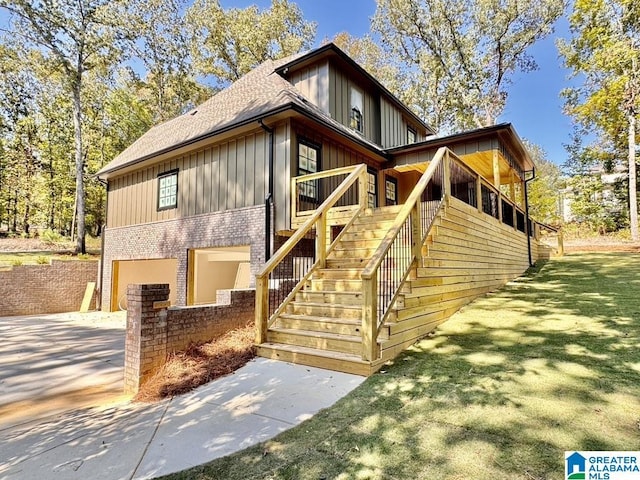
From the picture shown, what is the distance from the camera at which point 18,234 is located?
20.8 m

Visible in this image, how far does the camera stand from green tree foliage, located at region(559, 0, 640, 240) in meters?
15.5

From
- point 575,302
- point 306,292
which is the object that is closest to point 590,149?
point 575,302

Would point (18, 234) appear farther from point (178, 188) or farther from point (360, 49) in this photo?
point (360, 49)

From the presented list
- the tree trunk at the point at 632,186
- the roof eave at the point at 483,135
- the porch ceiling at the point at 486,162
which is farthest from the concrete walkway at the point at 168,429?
the tree trunk at the point at 632,186

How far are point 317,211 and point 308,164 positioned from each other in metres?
2.76

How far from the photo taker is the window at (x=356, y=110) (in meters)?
11.2

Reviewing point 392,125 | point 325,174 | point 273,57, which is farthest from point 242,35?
point 325,174

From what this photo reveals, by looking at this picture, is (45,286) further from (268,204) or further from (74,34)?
(74,34)

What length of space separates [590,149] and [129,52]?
24649mm

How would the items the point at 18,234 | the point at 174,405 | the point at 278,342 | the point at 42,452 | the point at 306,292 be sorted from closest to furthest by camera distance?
the point at 42,452
the point at 174,405
the point at 278,342
the point at 306,292
the point at 18,234

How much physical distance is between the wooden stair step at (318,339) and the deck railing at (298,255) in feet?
0.70

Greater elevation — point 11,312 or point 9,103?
point 9,103

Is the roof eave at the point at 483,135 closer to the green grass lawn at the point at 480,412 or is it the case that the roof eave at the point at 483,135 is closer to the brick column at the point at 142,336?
the green grass lawn at the point at 480,412

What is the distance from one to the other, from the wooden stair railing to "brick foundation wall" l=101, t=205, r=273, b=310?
358 centimetres
